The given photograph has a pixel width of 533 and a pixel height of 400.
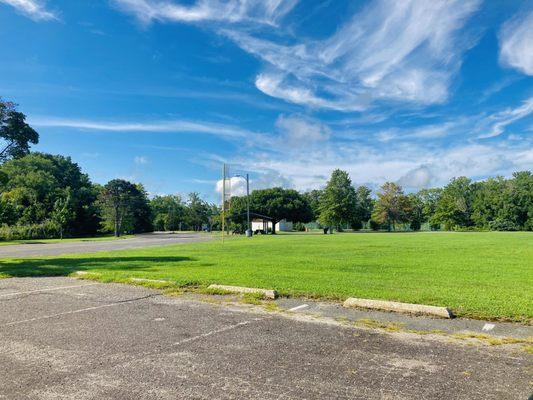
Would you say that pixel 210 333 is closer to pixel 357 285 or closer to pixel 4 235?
pixel 357 285

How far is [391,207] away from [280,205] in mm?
26016

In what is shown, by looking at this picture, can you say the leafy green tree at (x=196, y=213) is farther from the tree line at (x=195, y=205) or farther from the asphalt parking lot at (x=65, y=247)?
the asphalt parking lot at (x=65, y=247)

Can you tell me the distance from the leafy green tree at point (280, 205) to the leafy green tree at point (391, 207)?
15935mm

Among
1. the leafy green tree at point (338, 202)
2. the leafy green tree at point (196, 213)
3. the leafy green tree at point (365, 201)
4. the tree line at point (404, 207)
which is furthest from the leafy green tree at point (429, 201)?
the leafy green tree at point (196, 213)

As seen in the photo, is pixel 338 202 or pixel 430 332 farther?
pixel 338 202

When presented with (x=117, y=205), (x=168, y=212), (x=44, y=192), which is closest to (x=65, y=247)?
(x=117, y=205)

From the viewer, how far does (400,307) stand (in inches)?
261

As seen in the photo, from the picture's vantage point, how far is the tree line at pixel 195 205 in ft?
179

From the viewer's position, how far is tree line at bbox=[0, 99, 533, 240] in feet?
179

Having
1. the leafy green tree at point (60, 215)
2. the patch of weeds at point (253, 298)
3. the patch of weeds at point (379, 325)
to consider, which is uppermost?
the leafy green tree at point (60, 215)

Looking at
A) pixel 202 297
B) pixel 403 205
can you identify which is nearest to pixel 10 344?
pixel 202 297

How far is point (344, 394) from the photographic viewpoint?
346cm

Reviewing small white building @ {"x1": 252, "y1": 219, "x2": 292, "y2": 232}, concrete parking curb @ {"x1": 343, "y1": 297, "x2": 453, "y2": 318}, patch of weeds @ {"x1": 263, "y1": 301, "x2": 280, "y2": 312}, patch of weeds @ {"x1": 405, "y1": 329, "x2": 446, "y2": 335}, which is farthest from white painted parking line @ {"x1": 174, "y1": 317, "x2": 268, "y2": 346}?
small white building @ {"x1": 252, "y1": 219, "x2": 292, "y2": 232}

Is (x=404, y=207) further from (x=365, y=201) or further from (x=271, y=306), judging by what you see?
(x=271, y=306)
